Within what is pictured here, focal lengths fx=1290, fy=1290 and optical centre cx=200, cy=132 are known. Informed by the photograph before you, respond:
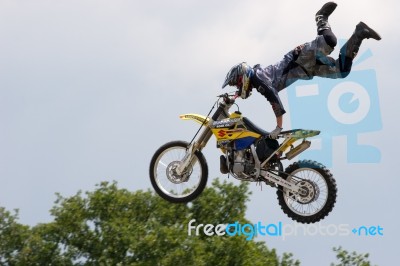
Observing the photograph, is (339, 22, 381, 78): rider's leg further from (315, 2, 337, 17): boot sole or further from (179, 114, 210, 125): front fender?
(179, 114, 210, 125): front fender

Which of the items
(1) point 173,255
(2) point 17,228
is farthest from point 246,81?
(2) point 17,228

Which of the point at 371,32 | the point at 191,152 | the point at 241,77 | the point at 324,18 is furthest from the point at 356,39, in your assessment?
the point at 191,152

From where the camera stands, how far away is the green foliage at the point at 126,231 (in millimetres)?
58781

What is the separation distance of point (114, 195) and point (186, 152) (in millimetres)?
35574

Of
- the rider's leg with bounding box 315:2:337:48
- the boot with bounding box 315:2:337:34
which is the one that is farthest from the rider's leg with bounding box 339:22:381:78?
the boot with bounding box 315:2:337:34

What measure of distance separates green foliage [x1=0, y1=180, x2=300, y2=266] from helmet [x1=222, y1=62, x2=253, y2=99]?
3198 centimetres

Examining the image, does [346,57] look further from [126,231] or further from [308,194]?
[126,231]

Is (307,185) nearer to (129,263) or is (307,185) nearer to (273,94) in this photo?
(273,94)

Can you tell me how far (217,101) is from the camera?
27.1 metres

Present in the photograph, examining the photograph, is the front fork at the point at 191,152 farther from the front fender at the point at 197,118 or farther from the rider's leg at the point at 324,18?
the rider's leg at the point at 324,18

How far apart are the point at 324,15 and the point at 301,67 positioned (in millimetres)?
1161

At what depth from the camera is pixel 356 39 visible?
26.0m

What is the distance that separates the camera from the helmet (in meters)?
26.4

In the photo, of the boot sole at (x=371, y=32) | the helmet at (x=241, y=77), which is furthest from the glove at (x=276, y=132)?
the boot sole at (x=371, y=32)
